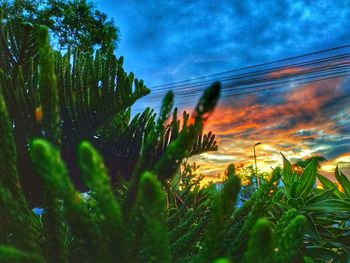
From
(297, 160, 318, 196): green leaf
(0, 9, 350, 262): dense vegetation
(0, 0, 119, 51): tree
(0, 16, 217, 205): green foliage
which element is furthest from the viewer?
(0, 0, 119, 51): tree

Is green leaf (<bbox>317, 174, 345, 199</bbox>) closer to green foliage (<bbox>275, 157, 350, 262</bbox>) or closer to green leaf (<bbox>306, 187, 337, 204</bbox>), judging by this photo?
green foliage (<bbox>275, 157, 350, 262</bbox>)

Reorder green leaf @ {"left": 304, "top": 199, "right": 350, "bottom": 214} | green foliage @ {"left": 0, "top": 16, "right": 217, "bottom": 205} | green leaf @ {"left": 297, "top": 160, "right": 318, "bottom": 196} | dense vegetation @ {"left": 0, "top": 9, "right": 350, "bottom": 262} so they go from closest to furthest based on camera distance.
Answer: dense vegetation @ {"left": 0, "top": 9, "right": 350, "bottom": 262} → green leaf @ {"left": 304, "top": 199, "right": 350, "bottom": 214} → green leaf @ {"left": 297, "top": 160, "right": 318, "bottom": 196} → green foliage @ {"left": 0, "top": 16, "right": 217, "bottom": 205}

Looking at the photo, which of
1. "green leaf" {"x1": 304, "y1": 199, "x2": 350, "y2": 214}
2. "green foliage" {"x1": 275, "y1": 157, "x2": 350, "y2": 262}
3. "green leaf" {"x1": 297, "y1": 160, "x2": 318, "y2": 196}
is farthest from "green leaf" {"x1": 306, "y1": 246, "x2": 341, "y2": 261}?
"green leaf" {"x1": 297, "y1": 160, "x2": 318, "y2": 196}

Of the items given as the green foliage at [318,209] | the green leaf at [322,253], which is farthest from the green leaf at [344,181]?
the green leaf at [322,253]

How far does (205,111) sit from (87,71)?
71.1 inches

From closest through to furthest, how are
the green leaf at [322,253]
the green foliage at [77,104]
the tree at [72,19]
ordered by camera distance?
the green leaf at [322,253] < the green foliage at [77,104] < the tree at [72,19]

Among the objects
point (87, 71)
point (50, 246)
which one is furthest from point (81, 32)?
point (50, 246)

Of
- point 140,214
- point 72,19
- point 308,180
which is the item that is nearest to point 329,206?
point 308,180

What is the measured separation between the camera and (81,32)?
36.0 ft

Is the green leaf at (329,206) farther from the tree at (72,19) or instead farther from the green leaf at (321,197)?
the tree at (72,19)

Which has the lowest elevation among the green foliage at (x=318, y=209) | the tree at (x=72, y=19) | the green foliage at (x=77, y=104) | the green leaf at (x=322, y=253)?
the green leaf at (x=322, y=253)

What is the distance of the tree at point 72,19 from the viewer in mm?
10727

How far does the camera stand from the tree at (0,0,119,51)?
1073 centimetres

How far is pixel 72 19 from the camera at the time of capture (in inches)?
430
